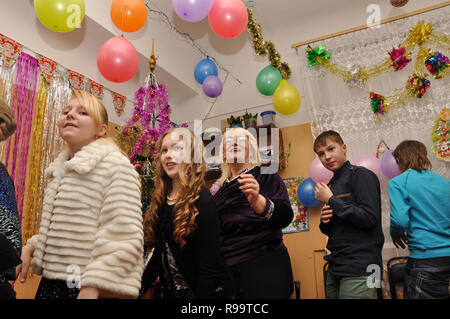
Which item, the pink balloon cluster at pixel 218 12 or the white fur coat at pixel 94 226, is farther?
the pink balloon cluster at pixel 218 12

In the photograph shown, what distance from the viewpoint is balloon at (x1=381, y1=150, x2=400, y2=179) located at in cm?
336

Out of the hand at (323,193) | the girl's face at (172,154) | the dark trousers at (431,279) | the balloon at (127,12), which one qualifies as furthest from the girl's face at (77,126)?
the balloon at (127,12)

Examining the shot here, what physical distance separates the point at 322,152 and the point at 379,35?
113 inches

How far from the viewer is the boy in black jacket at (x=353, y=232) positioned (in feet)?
6.20

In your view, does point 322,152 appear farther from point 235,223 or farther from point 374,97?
point 374,97

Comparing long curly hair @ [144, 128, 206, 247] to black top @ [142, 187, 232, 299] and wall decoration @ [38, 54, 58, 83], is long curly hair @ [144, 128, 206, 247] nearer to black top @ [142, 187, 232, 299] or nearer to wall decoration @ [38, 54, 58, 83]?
black top @ [142, 187, 232, 299]

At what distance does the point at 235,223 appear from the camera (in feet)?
6.14

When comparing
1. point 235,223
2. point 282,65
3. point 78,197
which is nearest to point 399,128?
point 282,65

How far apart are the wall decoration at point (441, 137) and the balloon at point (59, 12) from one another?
3.75 m

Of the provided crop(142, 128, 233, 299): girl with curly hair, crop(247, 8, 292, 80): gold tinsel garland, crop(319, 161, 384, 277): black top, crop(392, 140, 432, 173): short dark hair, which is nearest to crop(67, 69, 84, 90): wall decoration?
crop(247, 8, 292, 80): gold tinsel garland

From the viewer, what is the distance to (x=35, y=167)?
133 inches

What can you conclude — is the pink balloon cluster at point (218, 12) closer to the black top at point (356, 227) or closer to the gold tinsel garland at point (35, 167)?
the gold tinsel garland at point (35, 167)

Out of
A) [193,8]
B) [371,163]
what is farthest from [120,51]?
[371,163]

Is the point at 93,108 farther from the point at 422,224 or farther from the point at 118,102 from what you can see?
the point at 118,102
